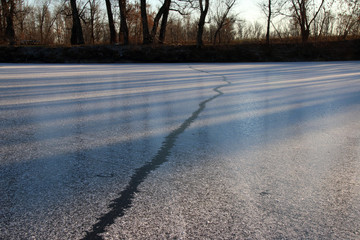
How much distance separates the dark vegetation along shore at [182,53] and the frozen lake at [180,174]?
42.9ft

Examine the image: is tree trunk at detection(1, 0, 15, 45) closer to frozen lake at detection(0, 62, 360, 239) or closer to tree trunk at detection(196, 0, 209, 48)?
tree trunk at detection(196, 0, 209, 48)

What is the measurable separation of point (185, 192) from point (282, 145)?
0.96 metres

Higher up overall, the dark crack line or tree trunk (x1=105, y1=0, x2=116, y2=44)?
tree trunk (x1=105, y1=0, x2=116, y2=44)

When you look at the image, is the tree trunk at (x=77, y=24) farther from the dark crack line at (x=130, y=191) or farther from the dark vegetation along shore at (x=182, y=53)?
the dark crack line at (x=130, y=191)

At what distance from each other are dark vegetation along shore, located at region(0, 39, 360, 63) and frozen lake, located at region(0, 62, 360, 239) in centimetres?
1306

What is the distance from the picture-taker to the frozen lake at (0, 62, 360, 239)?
3.42ft

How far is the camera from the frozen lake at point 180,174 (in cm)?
104

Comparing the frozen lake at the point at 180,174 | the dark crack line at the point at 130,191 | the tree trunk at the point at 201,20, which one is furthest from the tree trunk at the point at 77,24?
the dark crack line at the point at 130,191

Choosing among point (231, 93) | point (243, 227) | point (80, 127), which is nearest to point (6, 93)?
point (80, 127)

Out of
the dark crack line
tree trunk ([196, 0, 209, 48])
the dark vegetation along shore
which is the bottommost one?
the dark crack line

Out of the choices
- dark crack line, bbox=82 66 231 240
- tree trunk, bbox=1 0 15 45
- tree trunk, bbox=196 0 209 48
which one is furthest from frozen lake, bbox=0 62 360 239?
tree trunk, bbox=1 0 15 45

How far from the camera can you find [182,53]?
1605 centimetres

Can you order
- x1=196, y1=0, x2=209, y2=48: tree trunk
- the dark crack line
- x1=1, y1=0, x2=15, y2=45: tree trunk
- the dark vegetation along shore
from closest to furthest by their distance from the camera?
the dark crack line → the dark vegetation along shore → x1=196, y1=0, x2=209, y2=48: tree trunk → x1=1, y1=0, x2=15, y2=45: tree trunk

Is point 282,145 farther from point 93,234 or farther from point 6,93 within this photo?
point 6,93
